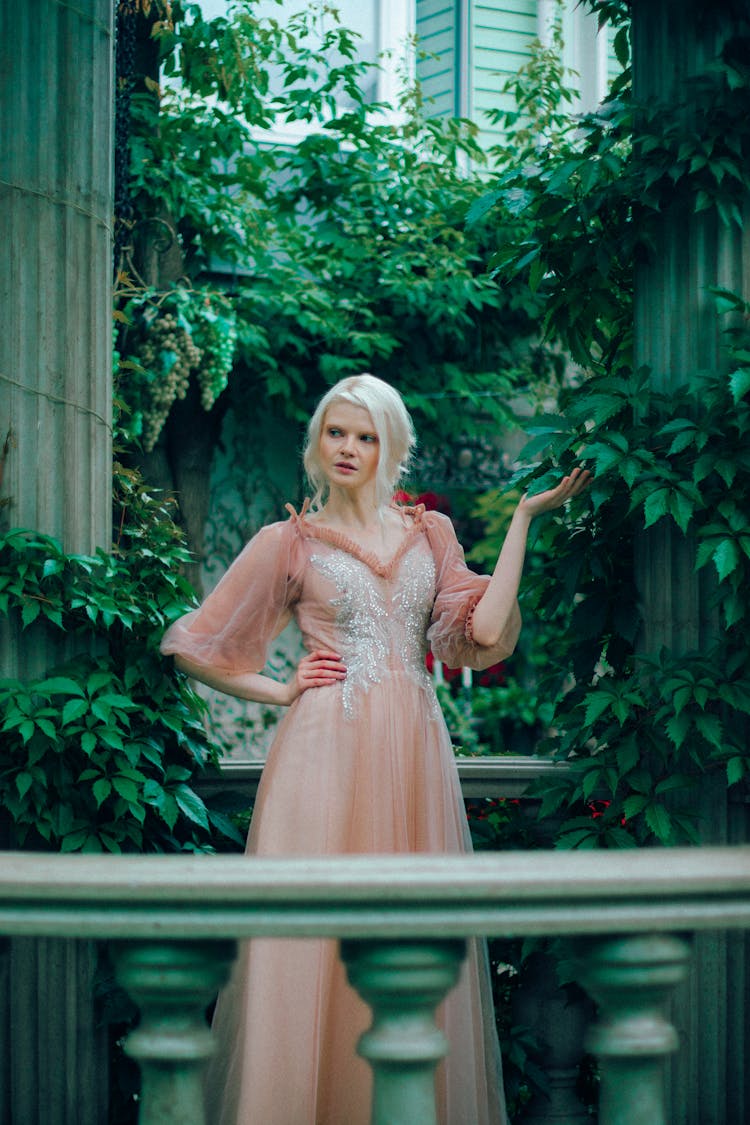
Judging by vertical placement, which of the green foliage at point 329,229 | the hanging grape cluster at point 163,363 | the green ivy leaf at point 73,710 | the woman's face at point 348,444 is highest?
the green foliage at point 329,229

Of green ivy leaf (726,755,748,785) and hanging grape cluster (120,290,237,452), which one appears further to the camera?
hanging grape cluster (120,290,237,452)

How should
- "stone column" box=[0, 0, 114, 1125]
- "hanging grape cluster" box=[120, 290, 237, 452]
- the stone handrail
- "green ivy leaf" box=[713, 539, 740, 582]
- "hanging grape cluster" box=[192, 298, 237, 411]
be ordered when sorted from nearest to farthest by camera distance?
1. the stone handrail
2. "green ivy leaf" box=[713, 539, 740, 582]
3. "stone column" box=[0, 0, 114, 1125]
4. "hanging grape cluster" box=[120, 290, 237, 452]
5. "hanging grape cluster" box=[192, 298, 237, 411]

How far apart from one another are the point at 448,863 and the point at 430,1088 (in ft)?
0.71

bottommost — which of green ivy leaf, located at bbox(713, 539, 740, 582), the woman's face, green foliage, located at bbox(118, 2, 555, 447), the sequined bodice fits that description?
the sequined bodice

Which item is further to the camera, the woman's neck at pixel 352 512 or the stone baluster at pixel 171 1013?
the woman's neck at pixel 352 512

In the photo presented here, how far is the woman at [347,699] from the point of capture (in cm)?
277

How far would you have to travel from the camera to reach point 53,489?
10.0 feet

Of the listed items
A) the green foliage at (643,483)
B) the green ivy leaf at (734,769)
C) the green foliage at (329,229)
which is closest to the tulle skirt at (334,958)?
the green foliage at (643,483)

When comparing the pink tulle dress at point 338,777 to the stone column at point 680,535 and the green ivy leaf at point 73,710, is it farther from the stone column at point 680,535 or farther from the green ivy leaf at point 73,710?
the stone column at point 680,535

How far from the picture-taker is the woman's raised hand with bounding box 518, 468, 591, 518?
2.81 meters

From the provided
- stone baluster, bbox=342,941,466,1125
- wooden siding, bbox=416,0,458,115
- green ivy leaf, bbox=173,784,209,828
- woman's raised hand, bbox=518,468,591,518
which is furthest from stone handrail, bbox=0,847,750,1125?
wooden siding, bbox=416,0,458,115

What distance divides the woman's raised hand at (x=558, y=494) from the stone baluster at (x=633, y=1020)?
168 cm

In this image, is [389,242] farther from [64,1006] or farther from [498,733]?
[64,1006]

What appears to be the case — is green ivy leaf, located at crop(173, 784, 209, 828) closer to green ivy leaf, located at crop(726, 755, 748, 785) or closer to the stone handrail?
green ivy leaf, located at crop(726, 755, 748, 785)
